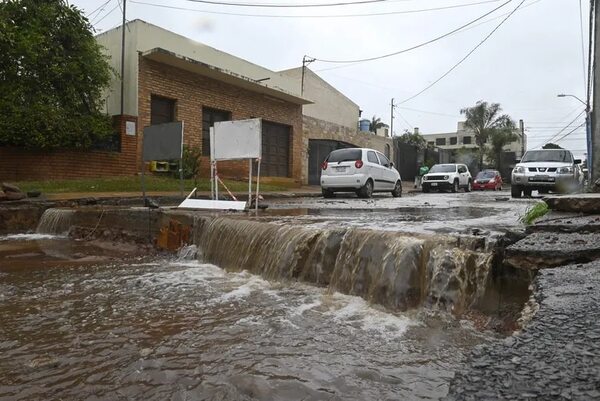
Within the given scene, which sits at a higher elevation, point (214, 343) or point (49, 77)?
point (49, 77)

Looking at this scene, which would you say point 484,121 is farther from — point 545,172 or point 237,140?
point 237,140

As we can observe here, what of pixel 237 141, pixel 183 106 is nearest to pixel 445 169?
pixel 183 106

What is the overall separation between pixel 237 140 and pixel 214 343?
15.6 feet

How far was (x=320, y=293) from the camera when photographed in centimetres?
429

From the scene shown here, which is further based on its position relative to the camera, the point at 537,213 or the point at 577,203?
the point at 537,213

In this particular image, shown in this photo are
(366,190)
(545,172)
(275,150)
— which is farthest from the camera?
(275,150)

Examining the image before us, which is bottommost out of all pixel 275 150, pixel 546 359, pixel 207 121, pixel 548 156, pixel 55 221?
pixel 55 221

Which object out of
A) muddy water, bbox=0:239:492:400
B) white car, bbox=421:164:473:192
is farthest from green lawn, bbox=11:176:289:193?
white car, bbox=421:164:473:192

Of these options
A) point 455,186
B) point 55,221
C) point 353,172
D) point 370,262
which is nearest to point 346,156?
point 353,172

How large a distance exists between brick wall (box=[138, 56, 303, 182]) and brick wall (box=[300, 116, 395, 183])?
1.43 m

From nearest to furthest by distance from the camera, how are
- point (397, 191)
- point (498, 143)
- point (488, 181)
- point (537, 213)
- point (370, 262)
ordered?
1. point (370, 262)
2. point (537, 213)
3. point (397, 191)
4. point (488, 181)
5. point (498, 143)

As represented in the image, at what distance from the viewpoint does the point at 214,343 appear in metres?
2.94

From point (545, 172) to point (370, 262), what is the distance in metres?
10.2

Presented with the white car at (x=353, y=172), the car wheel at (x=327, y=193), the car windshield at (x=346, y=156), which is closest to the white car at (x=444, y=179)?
the white car at (x=353, y=172)
